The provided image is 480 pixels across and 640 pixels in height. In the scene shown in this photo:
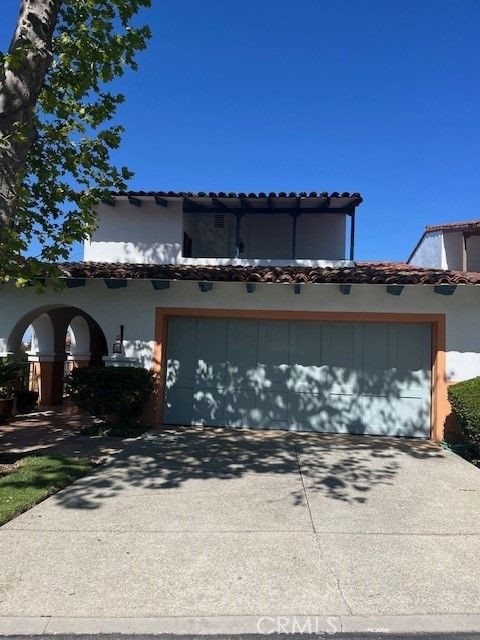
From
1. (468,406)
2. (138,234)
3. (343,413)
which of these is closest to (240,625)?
(468,406)

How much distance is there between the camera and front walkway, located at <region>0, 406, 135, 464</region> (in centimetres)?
763

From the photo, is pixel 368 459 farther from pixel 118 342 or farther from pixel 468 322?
pixel 118 342

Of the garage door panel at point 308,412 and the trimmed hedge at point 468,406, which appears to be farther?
the garage door panel at point 308,412

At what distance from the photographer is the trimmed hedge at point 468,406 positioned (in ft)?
25.3

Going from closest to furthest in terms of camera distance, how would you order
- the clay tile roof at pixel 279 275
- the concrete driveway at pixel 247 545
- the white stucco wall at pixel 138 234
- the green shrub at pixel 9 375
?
the concrete driveway at pixel 247 545 < the clay tile roof at pixel 279 275 < the green shrub at pixel 9 375 < the white stucco wall at pixel 138 234

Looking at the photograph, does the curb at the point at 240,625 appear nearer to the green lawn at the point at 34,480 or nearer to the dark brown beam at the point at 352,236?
the green lawn at the point at 34,480

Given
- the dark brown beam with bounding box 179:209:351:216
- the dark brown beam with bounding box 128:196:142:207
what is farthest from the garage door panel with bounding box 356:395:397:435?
the dark brown beam with bounding box 128:196:142:207

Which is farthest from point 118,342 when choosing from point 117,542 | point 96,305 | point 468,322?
point 468,322

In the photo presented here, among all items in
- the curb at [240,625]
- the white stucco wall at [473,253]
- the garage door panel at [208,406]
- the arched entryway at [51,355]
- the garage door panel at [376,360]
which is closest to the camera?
the curb at [240,625]

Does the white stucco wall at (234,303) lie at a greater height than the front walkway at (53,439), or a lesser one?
greater

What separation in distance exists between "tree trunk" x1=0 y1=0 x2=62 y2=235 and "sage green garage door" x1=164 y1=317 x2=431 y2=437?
4.82 m

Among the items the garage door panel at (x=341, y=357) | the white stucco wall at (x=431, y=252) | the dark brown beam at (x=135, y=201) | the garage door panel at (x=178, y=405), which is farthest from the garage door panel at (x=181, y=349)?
the white stucco wall at (x=431, y=252)

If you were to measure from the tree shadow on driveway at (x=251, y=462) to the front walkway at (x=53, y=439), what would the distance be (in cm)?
55

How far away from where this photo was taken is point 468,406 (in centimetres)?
800
